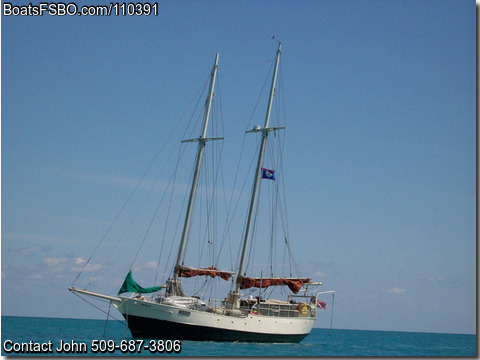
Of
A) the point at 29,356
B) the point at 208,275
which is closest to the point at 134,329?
the point at 208,275

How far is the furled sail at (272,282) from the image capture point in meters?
58.3

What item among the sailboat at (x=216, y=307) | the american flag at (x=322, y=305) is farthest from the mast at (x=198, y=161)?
the american flag at (x=322, y=305)

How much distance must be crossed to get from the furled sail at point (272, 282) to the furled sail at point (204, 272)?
1.30 m

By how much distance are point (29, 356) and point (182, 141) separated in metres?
30.0

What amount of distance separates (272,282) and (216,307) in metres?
7.11

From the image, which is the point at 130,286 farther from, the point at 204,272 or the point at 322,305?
the point at 322,305

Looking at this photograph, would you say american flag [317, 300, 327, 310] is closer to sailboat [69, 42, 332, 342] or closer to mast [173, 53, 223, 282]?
sailboat [69, 42, 332, 342]

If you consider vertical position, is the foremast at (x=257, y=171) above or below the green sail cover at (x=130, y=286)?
above

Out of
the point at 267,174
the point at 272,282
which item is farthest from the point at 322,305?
the point at 267,174

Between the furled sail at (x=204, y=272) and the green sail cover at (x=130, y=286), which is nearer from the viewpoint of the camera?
the green sail cover at (x=130, y=286)

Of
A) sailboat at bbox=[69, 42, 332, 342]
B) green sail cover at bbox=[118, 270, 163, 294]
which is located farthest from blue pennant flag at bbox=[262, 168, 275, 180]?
green sail cover at bbox=[118, 270, 163, 294]

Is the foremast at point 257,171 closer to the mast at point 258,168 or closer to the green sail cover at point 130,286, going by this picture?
the mast at point 258,168

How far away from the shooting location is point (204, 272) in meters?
57.6

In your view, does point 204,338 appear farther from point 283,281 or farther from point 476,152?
point 476,152
